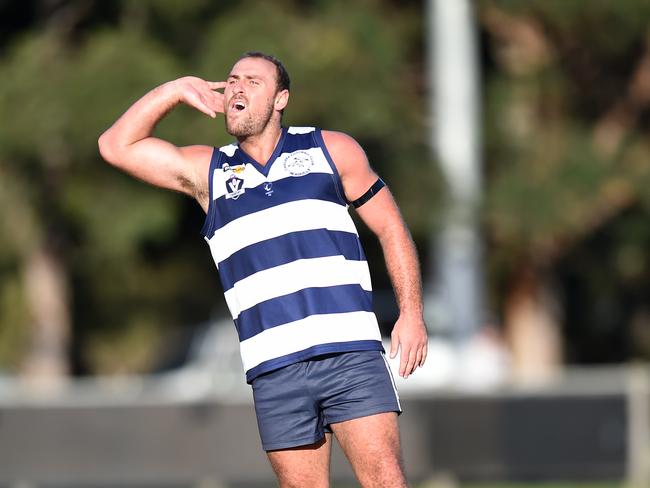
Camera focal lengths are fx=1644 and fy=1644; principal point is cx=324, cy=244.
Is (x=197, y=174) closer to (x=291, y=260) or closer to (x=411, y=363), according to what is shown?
(x=291, y=260)

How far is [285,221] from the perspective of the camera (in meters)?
6.69

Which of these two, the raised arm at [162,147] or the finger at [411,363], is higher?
the raised arm at [162,147]

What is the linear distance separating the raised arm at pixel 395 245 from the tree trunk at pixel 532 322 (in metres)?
23.0

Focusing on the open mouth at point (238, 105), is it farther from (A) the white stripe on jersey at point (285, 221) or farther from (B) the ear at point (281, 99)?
(A) the white stripe on jersey at point (285, 221)

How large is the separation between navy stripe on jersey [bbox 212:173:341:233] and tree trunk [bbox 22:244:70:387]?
19.8 meters

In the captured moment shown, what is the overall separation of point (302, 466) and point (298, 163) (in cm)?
125

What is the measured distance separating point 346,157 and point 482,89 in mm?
22175

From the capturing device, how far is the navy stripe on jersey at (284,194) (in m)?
6.71

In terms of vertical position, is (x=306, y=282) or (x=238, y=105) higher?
(x=238, y=105)

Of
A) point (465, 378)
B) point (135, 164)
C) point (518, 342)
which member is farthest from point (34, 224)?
point (135, 164)

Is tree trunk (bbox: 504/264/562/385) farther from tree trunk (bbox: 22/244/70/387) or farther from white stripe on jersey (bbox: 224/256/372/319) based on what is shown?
white stripe on jersey (bbox: 224/256/372/319)

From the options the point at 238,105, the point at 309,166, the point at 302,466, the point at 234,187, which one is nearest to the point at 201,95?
the point at 238,105

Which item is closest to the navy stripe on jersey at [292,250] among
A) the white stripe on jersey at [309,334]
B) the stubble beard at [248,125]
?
the white stripe on jersey at [309,334]

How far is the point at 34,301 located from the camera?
88.7 feet
